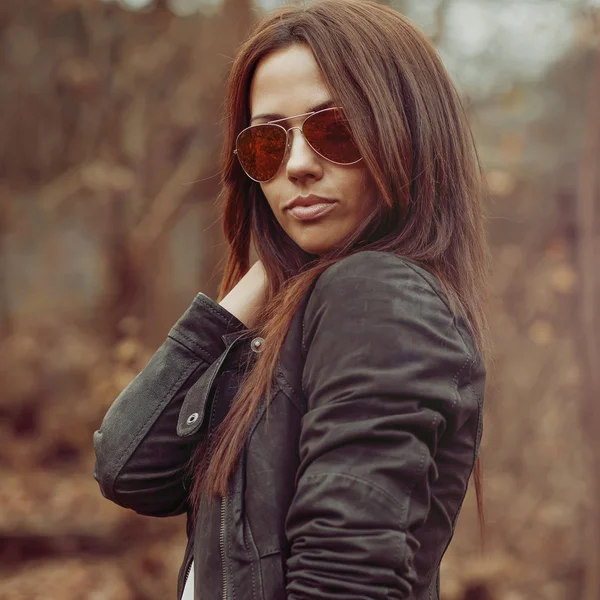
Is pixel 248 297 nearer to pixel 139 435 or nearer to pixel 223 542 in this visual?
pixel 139 435

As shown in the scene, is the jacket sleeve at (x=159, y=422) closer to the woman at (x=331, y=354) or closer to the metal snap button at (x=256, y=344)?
the woman at (x=331, y=354)

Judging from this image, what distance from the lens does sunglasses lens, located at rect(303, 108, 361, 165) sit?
5.34 feet

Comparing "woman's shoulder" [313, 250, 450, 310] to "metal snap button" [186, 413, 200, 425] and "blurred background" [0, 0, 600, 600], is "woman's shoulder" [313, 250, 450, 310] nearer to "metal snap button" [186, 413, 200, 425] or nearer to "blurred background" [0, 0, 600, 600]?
"metal snap button" [186, 413, 200, 425]

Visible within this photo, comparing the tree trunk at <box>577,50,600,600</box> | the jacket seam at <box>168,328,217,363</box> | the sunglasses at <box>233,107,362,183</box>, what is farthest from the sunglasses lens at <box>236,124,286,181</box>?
the tree trunk at <box>577,50,600,600</box>

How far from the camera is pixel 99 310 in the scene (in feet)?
26.2

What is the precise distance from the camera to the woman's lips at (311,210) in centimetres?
169

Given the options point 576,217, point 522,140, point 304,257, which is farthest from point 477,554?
point 304,257

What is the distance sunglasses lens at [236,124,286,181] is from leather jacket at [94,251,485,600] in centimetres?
36

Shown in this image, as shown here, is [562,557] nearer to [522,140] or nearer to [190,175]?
[522,140]

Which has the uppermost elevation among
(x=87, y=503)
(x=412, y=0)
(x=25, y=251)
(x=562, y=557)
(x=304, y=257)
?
(x=412, y=0)

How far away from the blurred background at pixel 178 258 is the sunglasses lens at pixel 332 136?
3.71m

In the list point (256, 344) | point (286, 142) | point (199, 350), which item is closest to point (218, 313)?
point (199, 350)

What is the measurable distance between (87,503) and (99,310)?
2116 millimetres

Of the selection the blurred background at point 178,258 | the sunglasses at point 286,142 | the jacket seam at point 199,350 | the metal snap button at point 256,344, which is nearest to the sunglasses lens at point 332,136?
the sunglasses at point 286,142
